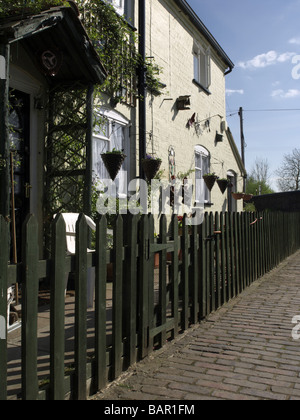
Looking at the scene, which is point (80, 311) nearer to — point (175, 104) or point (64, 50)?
point (64, 50)

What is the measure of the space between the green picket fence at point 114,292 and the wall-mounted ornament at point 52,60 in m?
3.05

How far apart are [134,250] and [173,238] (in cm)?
87

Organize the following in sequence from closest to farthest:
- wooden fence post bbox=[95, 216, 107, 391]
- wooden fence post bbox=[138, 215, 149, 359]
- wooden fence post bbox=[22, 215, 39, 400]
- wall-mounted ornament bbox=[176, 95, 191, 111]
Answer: wooden fence post bbox=[22, 215, 39, 400] → wooden fence post bbox=[95, 216, 107, 391] → wooden fence post bbox=[138, 215, 149, 359] → wall-mounted ornament bbox=[176, 95, 191, 111]

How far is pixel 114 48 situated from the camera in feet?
25.3

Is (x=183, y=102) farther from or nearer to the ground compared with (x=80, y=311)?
farther from the ground

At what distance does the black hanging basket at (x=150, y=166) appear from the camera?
862 cm

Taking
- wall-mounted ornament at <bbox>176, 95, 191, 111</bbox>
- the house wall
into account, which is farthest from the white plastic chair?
wall-mounted ornament at <bbox>176, 95, 191, 111</bbox>

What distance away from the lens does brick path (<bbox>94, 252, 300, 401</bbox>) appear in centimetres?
278

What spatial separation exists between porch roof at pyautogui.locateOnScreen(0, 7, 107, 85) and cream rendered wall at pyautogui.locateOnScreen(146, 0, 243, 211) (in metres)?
3.43

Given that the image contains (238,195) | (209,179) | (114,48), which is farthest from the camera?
(238,195)

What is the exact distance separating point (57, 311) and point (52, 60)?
14.6 feet

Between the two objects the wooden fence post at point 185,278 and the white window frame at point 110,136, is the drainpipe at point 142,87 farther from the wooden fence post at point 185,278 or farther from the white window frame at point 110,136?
the wooden fence post at point 185,278

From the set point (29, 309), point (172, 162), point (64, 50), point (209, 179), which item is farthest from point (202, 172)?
point (29, 309)

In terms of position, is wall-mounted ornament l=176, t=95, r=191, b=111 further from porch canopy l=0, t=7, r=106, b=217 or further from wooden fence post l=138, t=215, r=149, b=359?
wooden fence post l=138, t=215, r=149, b=359
